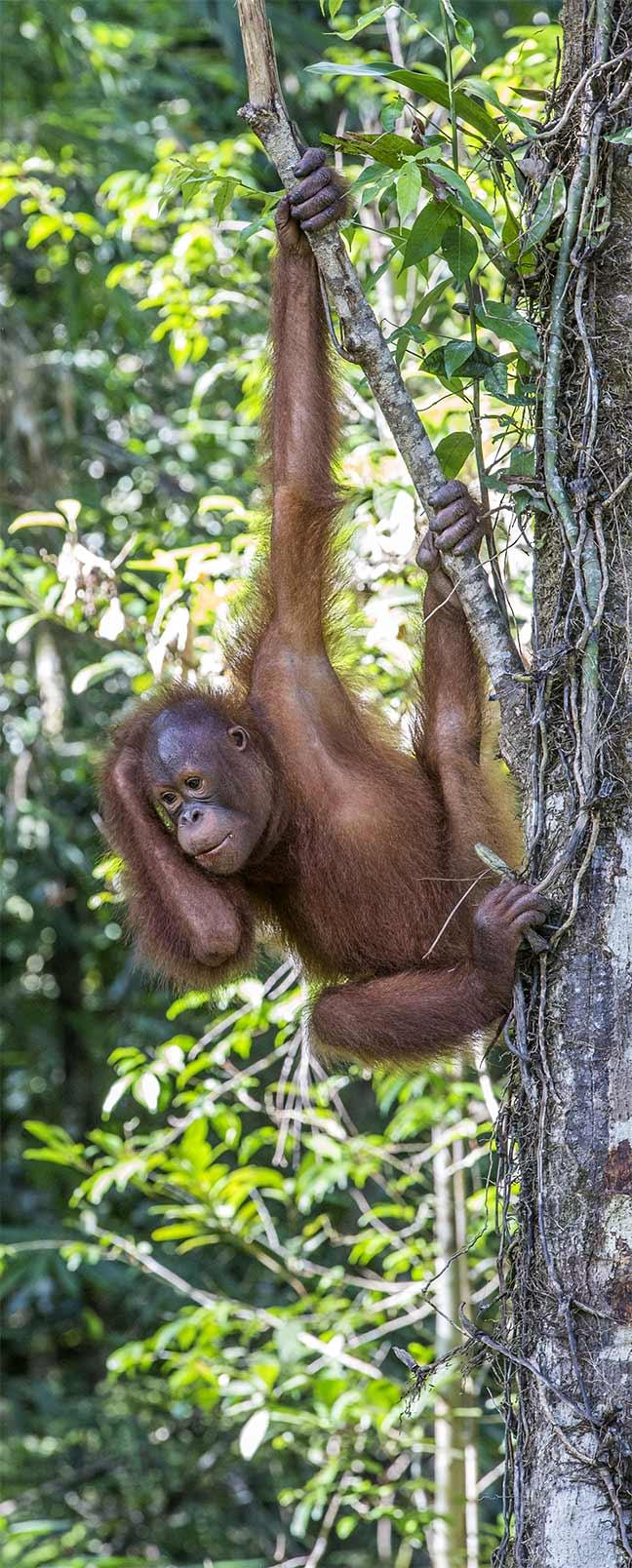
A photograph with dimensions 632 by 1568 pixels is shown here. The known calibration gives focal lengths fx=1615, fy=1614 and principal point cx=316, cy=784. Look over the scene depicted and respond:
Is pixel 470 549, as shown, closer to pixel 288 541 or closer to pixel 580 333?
pixel 580 333

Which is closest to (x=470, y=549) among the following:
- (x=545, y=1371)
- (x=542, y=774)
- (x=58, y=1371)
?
(x=542, y=774)

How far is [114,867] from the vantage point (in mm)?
3072

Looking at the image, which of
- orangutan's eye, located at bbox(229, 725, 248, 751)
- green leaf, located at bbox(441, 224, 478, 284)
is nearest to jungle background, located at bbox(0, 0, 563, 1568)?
green leaf, located at bbox(441, 224, 478, 284)

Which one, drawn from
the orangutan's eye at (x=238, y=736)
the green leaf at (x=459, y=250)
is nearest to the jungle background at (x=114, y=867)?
the green leaf at (x=459, y=250)

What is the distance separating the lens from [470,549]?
7.45 ft

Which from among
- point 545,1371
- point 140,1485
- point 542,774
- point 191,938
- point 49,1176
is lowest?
point 140,1485

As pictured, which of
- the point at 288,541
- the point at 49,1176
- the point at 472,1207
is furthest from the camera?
the point at 49,1176

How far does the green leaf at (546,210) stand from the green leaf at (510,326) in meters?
0.09

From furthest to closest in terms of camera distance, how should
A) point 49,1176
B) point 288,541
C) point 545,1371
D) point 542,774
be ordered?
point 49,1176 < point 288,541 < point 542,774 < point 545,1371

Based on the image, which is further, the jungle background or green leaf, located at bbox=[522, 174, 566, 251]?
the jungle background

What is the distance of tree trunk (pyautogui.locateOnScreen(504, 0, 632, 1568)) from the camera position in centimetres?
177

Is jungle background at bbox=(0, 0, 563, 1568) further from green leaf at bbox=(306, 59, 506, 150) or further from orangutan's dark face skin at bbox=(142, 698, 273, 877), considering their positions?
orangutan's dark face skin at bbox=(142, 698, 273, 877)

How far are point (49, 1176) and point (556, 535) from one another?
5596 mm

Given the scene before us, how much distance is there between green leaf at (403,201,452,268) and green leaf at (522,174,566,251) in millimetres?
117
